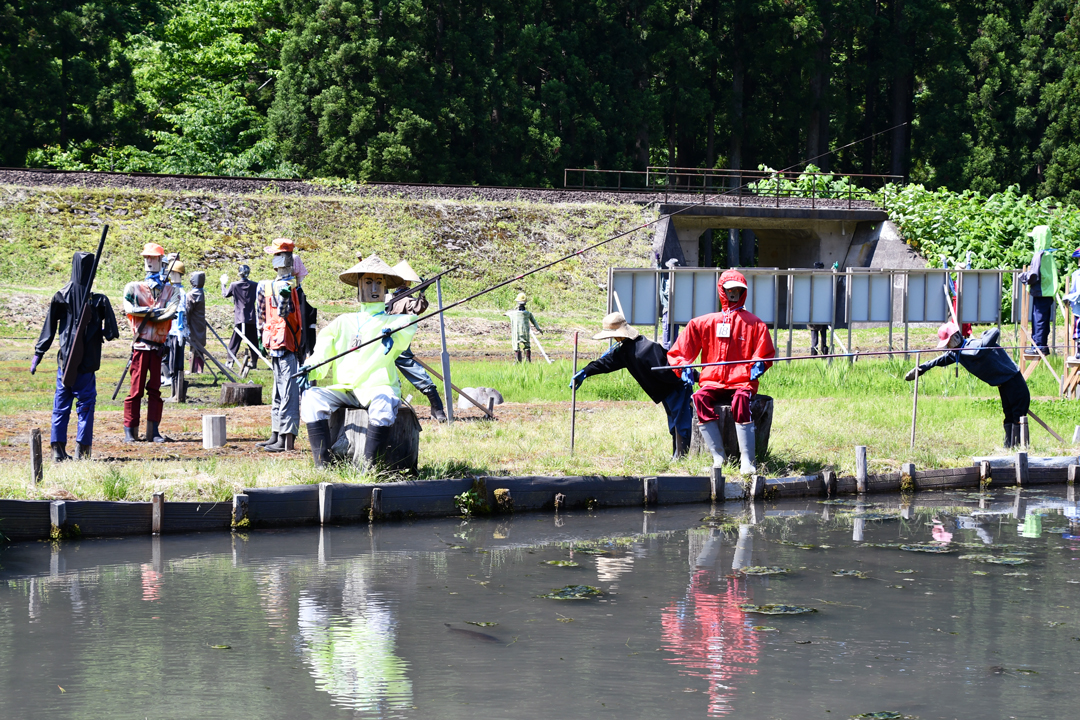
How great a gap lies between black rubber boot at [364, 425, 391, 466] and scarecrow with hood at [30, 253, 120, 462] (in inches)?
106

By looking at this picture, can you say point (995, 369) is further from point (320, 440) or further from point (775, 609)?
point (320, 440)

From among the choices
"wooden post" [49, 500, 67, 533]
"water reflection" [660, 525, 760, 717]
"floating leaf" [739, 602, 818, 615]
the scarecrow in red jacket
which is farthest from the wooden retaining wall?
"floating leaf" [739, 602, 818, 615]

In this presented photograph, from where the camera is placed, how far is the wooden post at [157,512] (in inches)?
363

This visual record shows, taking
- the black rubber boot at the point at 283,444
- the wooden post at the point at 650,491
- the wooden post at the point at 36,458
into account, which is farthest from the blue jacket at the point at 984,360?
the wooden post at the point at 36,458

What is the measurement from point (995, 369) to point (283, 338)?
7237 millimetres

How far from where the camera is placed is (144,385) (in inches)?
501

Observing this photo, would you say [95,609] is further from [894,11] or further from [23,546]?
[894,11]

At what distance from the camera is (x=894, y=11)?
5709 cm

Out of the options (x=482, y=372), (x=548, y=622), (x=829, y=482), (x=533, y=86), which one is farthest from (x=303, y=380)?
(x=533, y=86)

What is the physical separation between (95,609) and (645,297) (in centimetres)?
1442

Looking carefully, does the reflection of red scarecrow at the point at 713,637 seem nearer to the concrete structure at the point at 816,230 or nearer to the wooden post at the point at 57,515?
the wooden post at the point at 57,515

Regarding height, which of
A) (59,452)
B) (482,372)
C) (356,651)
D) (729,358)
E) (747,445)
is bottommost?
(356,651)

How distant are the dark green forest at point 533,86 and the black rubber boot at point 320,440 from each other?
3478 centimetres

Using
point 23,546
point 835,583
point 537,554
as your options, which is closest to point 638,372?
point 537,554
